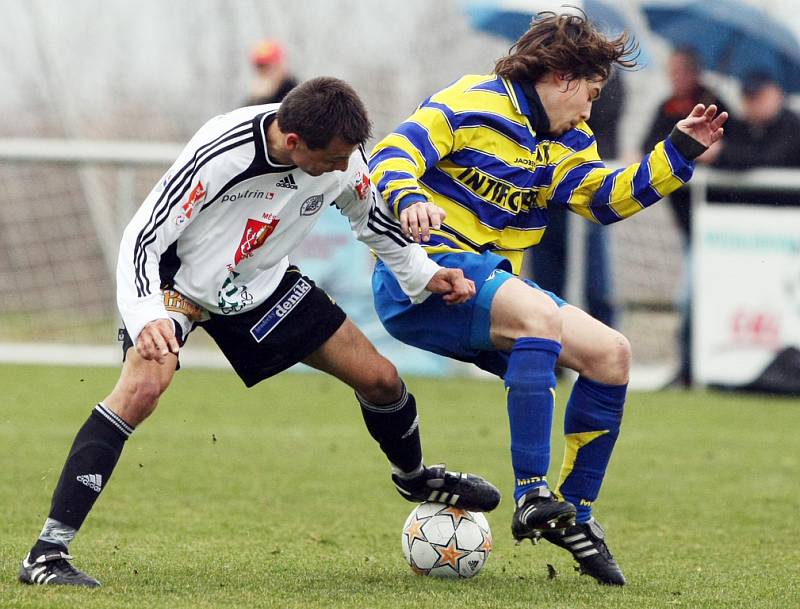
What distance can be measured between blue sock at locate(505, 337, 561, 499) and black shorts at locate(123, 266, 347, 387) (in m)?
0.77

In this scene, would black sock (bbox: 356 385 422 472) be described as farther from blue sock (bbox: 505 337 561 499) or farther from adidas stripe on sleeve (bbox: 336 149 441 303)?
blue sock (bbox: 505 337 561 499)

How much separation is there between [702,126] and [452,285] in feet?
3.54

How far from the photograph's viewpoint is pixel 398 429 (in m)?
5.22

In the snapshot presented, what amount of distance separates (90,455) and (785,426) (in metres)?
6.00

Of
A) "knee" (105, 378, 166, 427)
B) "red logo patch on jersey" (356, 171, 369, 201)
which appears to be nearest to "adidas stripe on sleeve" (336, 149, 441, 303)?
"red logo patch on jersey" (356, 171, 369, 201)

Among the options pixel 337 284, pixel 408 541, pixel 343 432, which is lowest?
pixel 337 284

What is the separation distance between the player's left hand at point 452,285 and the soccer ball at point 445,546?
78 centimetres

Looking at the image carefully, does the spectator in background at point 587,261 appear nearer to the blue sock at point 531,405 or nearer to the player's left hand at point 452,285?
the player's left hand at point 452,285

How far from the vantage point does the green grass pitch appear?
4430 millimetres

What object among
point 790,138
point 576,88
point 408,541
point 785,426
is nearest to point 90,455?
point 408,541

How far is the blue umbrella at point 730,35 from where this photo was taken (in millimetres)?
12172

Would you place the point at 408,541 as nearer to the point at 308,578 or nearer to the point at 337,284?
the point at 308,578

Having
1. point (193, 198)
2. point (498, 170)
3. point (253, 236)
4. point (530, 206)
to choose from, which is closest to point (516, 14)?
A: point (530, 206)

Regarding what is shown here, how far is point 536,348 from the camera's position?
4609 mm
